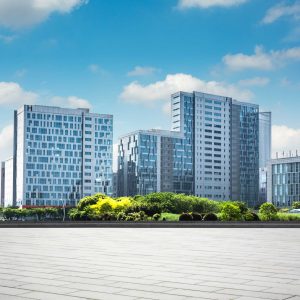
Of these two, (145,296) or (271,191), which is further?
(271,191)

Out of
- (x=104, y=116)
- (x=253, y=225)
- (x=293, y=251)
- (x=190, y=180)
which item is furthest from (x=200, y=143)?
(x=293, y=251)

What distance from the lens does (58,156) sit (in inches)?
6481

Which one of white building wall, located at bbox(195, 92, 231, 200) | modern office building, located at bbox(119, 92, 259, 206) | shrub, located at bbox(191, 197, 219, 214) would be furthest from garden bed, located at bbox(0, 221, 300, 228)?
white building wall, located at bbox(195, 92, 231, 200)

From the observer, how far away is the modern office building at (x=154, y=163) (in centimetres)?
18250

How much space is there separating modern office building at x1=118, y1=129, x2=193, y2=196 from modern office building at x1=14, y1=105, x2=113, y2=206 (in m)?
14.2

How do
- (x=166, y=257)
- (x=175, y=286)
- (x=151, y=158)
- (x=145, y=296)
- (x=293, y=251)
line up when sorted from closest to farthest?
(x=145, y=296) → (x=175, y=286) → (x=166, y=257) → (x=293, y=251) → (x=151, y=158)

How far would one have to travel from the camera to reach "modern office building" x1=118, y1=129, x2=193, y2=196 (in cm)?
18250

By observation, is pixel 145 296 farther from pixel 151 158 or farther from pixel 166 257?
pixel 151 158

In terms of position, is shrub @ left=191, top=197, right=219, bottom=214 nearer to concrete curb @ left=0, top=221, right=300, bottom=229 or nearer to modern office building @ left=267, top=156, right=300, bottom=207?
concrete curb @ left=0, top=221, right=300, bottom=229

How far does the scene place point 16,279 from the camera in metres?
10.1

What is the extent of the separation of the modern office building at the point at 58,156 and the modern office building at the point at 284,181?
5403cm

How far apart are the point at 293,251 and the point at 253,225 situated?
19173 millimetres

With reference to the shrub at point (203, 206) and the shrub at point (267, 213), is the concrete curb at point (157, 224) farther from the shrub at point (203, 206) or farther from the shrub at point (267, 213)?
the shrub at point (203, 206)

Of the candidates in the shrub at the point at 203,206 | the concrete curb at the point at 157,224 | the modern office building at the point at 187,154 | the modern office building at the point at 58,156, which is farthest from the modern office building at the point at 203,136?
the concrete curb at the point at 157,224
